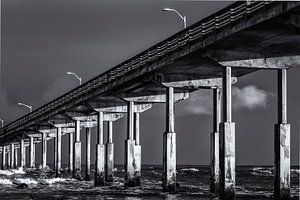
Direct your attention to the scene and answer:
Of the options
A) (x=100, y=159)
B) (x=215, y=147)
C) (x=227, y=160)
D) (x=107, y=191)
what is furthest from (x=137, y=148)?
(x=227, y=160)

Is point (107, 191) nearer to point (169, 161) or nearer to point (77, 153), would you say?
point (169, 161)

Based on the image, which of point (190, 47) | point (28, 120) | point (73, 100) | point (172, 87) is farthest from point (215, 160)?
point (28, 120)

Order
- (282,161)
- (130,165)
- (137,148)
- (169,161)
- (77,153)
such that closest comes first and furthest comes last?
(282,161)
(169,161)
(130,165)
(137,148)
(77,153)

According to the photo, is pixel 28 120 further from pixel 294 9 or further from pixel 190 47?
pixel 294 9

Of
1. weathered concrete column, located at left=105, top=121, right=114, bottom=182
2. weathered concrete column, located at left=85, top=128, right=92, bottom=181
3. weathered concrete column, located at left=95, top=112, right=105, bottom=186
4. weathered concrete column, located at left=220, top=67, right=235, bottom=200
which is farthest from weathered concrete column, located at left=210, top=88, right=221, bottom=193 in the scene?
weathered concrete column, located at left=85, top=128, right=92, bottom=181

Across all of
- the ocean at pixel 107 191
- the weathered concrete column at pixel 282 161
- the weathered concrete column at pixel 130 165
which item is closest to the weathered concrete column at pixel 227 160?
the weathered concrete column at pixel 282 161

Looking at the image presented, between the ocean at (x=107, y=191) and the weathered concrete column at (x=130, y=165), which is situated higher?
the weathered concrete column at (x=130, y=165)

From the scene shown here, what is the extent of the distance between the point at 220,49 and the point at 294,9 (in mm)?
9471

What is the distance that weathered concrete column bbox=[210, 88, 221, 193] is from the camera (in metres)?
44.0

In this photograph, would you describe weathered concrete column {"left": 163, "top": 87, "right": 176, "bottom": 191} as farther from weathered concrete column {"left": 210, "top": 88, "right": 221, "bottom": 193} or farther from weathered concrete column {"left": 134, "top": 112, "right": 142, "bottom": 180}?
weathered concrete column {"left": 134, "top": 112, "right": 142, "bottom": 180}

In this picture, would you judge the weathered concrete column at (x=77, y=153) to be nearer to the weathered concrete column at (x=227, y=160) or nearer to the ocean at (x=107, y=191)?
the ocean at (x=107, y=191)

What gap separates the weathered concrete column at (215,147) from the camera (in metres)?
44.0

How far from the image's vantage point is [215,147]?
44312 mm

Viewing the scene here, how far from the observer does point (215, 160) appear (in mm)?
44000
